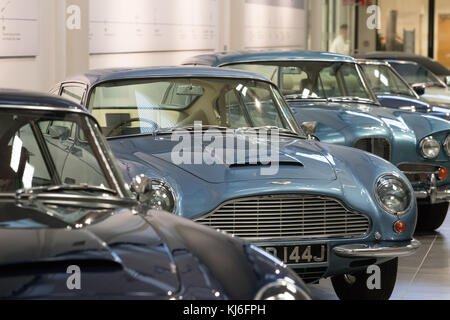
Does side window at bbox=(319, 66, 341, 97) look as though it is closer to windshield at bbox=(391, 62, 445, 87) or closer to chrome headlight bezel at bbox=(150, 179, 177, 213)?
chrome headlight bezel at bbox=(150, 179, 177, 213)

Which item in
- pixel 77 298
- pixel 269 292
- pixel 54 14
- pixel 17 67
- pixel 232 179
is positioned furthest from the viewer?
pixel 54 14

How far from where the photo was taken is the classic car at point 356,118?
843cm

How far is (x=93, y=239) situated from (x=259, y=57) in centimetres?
614

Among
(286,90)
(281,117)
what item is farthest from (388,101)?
(281,117)

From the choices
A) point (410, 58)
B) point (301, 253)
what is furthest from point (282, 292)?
point (410, 58)

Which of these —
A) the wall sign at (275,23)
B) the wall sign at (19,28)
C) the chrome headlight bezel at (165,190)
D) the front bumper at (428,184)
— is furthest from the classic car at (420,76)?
the chrome headlight bezel at (165,190)

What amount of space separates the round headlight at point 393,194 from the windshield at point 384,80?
260 inches

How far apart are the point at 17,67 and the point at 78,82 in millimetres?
3307

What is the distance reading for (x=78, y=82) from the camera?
676cm

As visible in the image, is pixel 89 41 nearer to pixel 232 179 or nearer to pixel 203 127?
pixel 203 127

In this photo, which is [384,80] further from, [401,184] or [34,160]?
[34,160]

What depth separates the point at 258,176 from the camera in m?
5.44

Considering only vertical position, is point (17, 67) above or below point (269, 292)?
above
